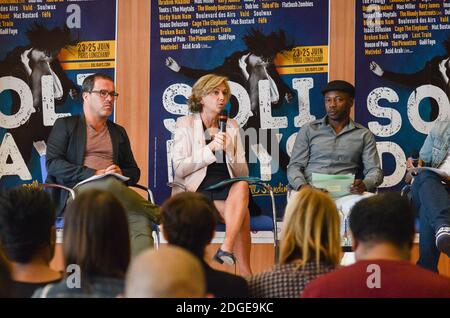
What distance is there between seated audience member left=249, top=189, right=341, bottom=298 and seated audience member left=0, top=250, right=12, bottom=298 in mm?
861

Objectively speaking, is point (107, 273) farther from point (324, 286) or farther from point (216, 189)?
point (216, 189)

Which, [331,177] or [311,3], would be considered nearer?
[331,177]

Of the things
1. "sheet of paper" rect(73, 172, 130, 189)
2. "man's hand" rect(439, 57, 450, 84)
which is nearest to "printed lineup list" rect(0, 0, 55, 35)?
"sheet of paper" rect(73, 172, 130, 189)

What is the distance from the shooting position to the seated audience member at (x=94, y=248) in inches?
92.2

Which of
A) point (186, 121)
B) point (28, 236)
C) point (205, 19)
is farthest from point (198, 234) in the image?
point (205, 19)

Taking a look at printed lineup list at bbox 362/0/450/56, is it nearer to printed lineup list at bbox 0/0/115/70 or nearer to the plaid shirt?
printed lineup list at bbox 0/0/115/70

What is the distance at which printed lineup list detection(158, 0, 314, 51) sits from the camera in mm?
6426

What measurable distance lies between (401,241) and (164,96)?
4173 millimetres

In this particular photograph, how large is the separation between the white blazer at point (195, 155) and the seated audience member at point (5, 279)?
116 inches

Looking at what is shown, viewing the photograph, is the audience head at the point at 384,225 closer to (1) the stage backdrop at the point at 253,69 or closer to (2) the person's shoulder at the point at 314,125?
(2) the person's shoulder at the point at 314,125

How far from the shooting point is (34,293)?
2461 mm
